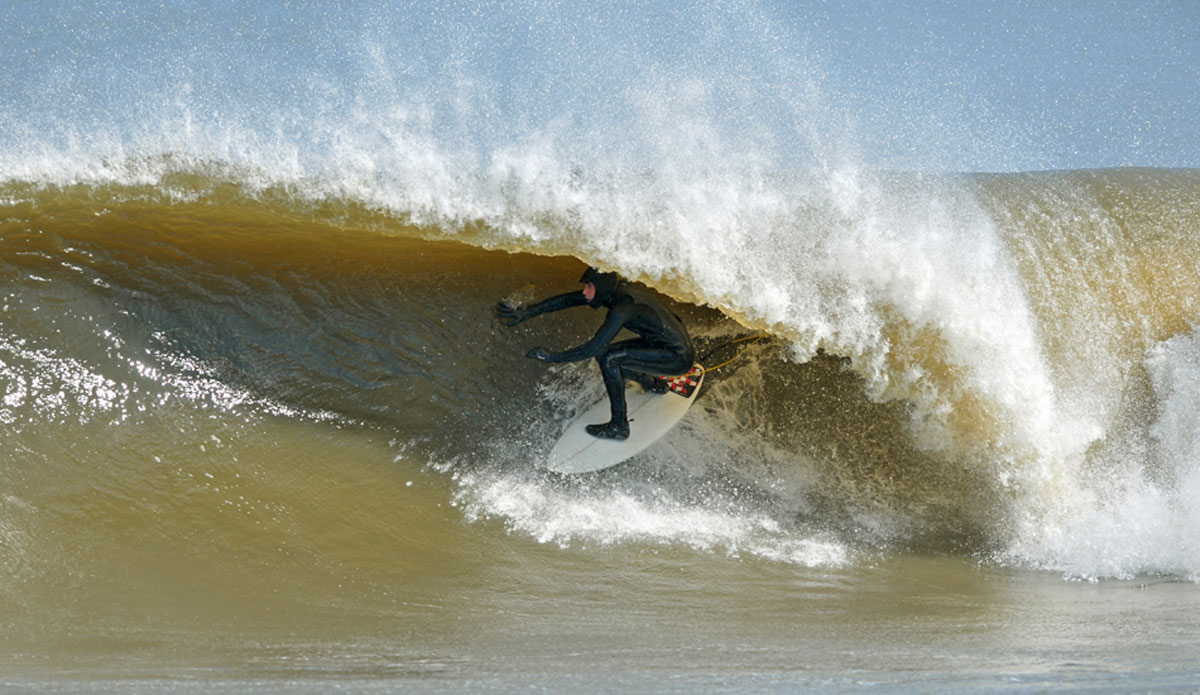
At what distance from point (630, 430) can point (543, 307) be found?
2.87 ft

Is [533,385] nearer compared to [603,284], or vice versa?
[603,284]

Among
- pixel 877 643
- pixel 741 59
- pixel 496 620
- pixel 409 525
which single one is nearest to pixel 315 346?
pixel 409 525

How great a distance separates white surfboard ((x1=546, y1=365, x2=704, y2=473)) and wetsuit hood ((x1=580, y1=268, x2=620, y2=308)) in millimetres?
771

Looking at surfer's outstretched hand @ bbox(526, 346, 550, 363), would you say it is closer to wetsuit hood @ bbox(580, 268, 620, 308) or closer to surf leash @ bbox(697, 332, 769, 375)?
wetsuit hood @ bbox(580, 268, 620, 308)

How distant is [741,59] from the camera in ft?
24.9

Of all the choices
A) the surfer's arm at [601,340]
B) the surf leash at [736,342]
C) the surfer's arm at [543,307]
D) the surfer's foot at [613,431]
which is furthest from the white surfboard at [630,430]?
the surfer's arm at [543,307]

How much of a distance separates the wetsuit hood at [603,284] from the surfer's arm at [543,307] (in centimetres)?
7

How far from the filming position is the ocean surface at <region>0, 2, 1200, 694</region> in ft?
13.7

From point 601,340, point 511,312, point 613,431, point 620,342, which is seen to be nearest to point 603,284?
point 601,340

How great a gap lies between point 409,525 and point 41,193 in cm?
291

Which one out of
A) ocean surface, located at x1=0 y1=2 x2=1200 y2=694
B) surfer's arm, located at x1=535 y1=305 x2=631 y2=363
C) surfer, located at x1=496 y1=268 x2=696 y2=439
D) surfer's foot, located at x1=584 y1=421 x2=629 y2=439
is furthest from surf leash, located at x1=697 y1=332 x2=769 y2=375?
surfer's arm, located at x1=535 y1=305 x2=631 y2=363

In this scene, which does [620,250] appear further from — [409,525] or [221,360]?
[221,360]

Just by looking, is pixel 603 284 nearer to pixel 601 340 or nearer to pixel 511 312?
pixel 601 340

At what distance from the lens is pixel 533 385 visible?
542 cm
